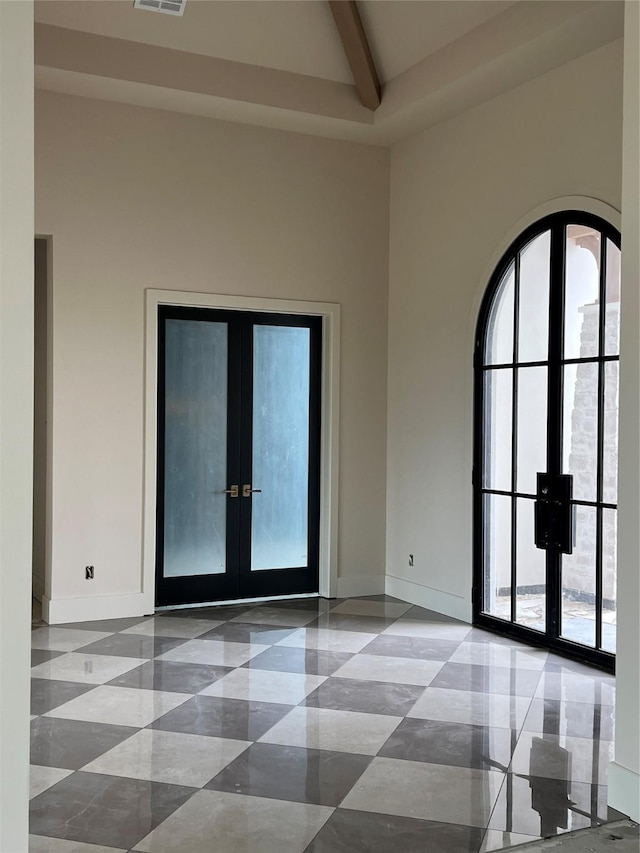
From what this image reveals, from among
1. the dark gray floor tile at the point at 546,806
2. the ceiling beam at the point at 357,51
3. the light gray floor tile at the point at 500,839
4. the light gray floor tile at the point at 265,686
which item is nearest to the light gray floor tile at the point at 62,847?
the light gray floor tile at the point at 500,839

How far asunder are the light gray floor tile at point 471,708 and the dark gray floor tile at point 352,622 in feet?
4.42

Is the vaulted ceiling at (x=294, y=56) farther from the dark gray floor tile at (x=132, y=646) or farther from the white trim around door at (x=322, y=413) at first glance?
the dark gray floor tile at (x=132, y=646)

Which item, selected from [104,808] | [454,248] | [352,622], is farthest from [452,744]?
[454,248]

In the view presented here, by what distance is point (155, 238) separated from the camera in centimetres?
639

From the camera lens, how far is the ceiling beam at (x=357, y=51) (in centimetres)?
596

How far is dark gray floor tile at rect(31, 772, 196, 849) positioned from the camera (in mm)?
3123

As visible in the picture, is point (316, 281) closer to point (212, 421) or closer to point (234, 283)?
point (234, 283)

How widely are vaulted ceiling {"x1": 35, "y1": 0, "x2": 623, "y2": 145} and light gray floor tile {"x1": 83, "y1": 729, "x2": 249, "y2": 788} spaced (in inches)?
166

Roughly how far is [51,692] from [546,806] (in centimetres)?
267

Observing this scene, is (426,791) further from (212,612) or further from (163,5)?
(163,5)

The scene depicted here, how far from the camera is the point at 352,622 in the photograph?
632 cm

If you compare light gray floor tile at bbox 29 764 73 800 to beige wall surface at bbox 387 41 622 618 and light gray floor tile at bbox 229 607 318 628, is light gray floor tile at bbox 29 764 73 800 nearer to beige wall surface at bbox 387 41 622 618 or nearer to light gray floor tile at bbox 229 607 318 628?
light gray floor tile at bbox 229 607 318 628

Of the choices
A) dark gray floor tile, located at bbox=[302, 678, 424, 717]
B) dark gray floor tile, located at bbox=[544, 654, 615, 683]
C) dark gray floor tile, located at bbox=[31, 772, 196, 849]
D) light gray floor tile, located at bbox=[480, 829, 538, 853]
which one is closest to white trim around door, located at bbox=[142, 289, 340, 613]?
dark gray floor tile, located at bbox=[302, 678, 424, 717]

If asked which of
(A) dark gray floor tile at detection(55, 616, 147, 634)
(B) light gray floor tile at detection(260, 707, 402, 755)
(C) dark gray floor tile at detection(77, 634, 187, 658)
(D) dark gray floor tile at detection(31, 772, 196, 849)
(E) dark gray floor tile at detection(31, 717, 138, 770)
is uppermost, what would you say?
(A) dark gray floor tile at detection(55, 616, 147, 634)
